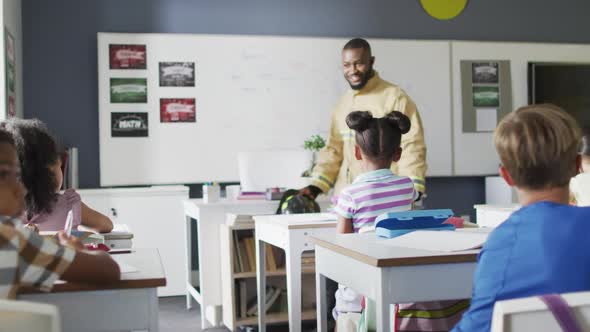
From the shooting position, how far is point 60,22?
5.37 meters

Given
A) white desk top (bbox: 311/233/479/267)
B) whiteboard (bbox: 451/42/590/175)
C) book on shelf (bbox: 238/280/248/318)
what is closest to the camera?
white desk top (bbox: 311/233/479/267)

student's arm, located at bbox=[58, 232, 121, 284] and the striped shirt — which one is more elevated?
the striped shirt

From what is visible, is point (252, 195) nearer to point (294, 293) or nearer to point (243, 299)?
point (243, 299)

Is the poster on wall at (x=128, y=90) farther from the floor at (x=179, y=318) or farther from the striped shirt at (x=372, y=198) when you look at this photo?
the striped shirt at (x=372, y=198)

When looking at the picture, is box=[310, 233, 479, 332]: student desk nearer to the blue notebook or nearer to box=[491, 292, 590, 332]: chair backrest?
the blue notebook

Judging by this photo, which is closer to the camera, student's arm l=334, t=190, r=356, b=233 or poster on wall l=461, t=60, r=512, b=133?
student's arm l=334, t=190, r=356, b=233

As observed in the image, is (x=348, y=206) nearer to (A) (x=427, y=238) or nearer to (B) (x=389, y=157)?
(B) (x=389, y=157)

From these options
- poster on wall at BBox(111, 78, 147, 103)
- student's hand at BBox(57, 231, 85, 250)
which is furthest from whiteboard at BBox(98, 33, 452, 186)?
student's hand at BBox(57, 231, 85, 250)

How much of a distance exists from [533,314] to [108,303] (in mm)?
951

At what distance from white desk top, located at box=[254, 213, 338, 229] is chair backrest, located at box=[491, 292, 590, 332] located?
6.17 feet

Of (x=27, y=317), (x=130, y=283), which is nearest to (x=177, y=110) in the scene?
(x=130, y=283)

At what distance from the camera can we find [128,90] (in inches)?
211

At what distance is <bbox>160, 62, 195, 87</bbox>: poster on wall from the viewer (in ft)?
17.8

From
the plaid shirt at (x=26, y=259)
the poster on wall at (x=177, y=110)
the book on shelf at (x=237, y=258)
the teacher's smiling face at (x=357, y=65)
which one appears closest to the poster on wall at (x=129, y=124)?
the poster on wall at (x=177, y=110)
